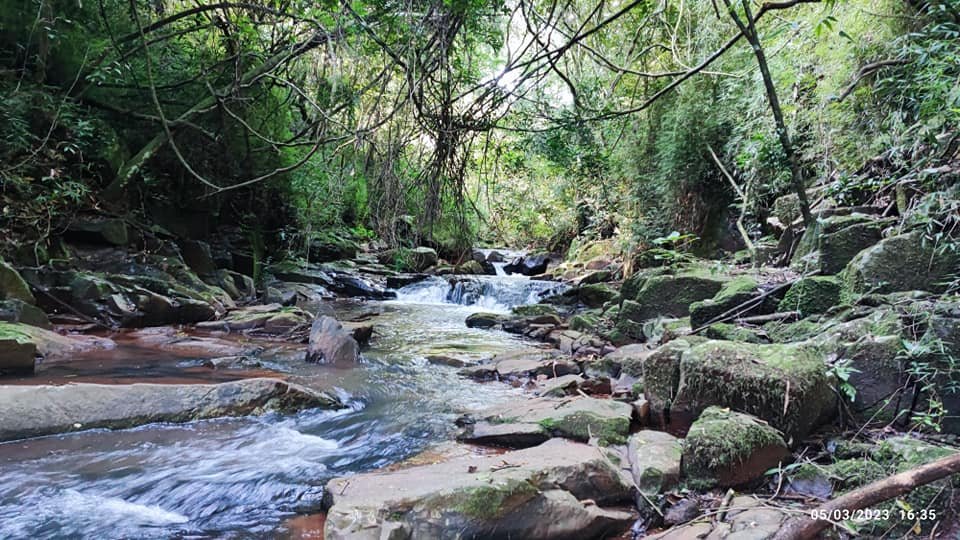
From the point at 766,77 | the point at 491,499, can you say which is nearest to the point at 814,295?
the point at 766,77

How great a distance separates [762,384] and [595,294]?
7.34m

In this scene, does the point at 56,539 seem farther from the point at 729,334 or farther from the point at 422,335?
the point at 422,335

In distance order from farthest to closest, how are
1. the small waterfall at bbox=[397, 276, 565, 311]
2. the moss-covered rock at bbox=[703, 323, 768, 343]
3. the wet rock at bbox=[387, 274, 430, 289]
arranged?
the wet rock at bbox=[387, 274, 430, 289]
the small waterfall at bbox=[397, 276, 565, 311]
the moss-covered rock at bbox=[703, 323, 768, 343]

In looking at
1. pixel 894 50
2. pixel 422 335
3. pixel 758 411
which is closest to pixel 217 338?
pixel 422 335

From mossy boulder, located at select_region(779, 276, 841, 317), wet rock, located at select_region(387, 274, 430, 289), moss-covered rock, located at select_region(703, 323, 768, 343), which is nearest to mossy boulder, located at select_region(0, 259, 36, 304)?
moss-covered rock, located at select_region(703, 323, 768, 343)

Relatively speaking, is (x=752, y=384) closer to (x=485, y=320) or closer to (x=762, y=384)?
(x=762, y=384)

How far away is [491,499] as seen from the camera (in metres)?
2.29

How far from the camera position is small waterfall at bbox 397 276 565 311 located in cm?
1152

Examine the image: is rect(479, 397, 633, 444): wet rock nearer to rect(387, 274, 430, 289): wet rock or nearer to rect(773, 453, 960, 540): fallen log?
rect(773, 453, 960, 540): fallen log

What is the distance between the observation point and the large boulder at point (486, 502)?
2197 millimetres

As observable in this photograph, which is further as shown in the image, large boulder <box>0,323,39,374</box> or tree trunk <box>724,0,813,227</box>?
large boulder <box>0,323,39,374</box>

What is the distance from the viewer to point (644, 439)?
9.95 feet

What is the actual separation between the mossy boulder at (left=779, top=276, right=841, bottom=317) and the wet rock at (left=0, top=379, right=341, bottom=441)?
12.4 ft

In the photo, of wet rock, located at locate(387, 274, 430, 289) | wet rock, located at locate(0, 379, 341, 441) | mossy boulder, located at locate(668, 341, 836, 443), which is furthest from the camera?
wet rock, located at locate(387, 274, 430, 289)
